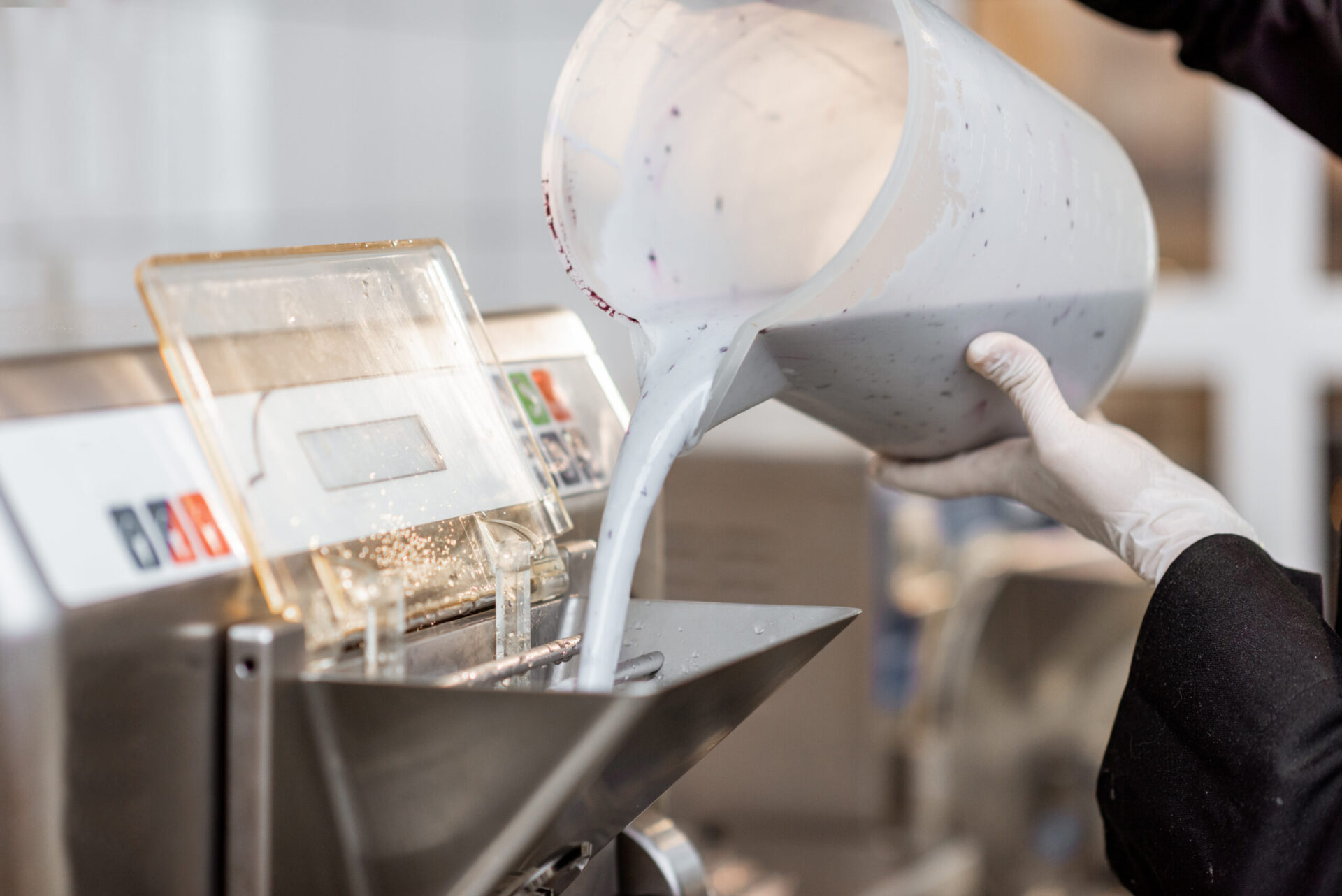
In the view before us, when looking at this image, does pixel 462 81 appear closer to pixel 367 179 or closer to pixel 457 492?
pixel 367 179

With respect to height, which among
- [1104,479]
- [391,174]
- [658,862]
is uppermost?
[1104,479]

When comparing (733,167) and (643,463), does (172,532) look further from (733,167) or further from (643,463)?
(733,167)

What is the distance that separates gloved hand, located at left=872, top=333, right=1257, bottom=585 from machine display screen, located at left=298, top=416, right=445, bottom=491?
36 cm

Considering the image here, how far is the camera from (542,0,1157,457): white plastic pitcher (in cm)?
60

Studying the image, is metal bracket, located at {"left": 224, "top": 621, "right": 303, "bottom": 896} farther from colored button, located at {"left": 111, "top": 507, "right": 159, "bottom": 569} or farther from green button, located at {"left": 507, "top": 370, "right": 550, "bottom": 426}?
green button, located at {"left": 507, "top": 370, "right": 550, "bottom": 426}

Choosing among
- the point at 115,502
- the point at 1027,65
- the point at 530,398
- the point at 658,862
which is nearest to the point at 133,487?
the point at 115,502

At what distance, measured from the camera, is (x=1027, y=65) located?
8.98 ft

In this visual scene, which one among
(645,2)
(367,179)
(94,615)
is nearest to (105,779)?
(94,615)

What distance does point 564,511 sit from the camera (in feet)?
2.06

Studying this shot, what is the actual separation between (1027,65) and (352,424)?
2582 millimetres

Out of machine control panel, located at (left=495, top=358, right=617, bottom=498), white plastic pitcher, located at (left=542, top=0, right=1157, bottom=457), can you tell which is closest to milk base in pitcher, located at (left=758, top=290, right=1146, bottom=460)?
white plastic pitcher, located at (left=542, top=0, right=1157, bottom=457)

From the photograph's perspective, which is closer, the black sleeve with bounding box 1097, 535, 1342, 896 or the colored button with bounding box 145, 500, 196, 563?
the colored button with bounding box 145, 500, 196, 563

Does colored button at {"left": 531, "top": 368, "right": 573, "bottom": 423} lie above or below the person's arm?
above

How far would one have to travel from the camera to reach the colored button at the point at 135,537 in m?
0.44
